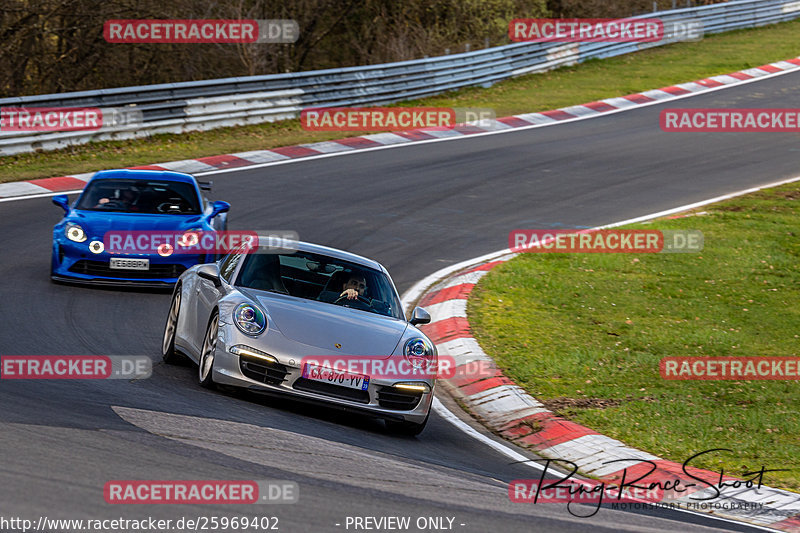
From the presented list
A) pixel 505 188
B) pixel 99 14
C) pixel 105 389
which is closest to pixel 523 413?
pixel 105 389

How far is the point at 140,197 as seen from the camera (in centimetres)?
1331

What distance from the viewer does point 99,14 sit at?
968 inches

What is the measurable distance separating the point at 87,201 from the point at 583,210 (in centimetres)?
866

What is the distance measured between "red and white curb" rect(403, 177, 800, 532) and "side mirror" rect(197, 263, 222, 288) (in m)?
2.27

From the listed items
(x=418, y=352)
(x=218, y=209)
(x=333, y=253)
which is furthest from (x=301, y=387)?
(x=218, y=209)

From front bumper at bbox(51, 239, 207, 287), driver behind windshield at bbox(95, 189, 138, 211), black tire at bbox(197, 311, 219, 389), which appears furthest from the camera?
driver behind windshield at bbox(95, 189, 138, 211)

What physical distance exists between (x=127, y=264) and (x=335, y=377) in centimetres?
514

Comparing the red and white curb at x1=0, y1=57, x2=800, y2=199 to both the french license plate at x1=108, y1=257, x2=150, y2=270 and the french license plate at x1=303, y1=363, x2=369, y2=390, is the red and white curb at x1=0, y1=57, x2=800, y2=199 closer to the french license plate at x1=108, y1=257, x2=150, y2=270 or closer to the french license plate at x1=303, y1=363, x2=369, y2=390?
the french license plate at x1=108, y1=257, x2=150, y2=270

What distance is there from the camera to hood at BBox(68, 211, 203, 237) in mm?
12500

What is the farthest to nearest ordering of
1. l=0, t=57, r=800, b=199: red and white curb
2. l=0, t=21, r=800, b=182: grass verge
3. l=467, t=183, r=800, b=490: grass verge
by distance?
l=0, t=21, r=800, b=182: grass verge < l=0, t=57, r=800, b=199: red and white curb < l=467, t=183, r=800, b=490: grass verge

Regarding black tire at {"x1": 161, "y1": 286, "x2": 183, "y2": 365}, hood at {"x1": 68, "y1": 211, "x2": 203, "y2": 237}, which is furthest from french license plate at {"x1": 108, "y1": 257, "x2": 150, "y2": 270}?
black tire at {"x1": 161, "y1": 286, "x2": 183, "y2": 365}

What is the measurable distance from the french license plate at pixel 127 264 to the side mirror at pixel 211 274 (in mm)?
3120

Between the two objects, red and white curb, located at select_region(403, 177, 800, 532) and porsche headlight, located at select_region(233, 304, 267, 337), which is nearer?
red and white curb, located at select_region(403, 177, 800, 532)

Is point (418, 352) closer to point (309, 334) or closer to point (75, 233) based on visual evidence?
point (309, 334)
